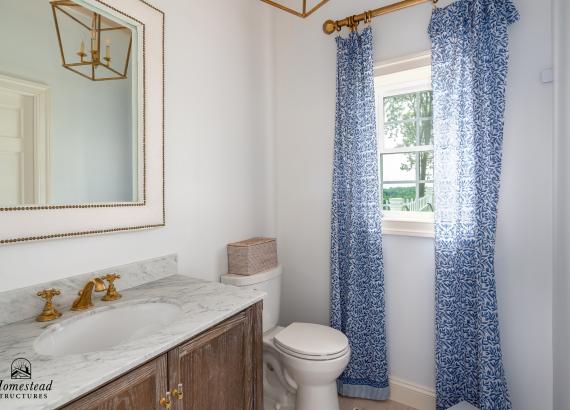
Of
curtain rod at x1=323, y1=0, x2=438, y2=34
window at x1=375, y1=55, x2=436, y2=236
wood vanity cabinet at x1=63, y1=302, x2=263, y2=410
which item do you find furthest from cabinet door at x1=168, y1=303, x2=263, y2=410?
curtain rod at x1=323, y1=0, x2=438, y2=34

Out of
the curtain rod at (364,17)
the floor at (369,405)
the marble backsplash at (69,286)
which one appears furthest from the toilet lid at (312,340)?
the curtain rod at (364,17)

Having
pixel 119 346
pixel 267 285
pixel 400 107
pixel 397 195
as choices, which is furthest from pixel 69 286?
pixel 400 107

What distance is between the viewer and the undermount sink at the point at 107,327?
1064mm

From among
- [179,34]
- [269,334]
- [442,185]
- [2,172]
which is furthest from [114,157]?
[442,185]

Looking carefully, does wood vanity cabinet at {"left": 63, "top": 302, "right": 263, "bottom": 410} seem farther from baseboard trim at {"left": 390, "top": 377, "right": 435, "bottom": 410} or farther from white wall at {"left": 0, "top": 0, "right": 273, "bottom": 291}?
baseboard trim at {"left": 390, "top": 377, "right": 435, "bottom": 410}

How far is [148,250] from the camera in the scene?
157cm

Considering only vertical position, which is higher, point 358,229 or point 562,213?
point 562,213

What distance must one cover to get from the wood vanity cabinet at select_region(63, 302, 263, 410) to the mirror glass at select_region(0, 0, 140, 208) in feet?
2.47

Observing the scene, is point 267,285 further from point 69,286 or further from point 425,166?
point 425,166

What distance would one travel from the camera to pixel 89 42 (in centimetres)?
134

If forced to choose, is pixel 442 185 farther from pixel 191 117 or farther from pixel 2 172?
pixel 2 172

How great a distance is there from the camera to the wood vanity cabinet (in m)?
0.84

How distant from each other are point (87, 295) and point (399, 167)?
1.91 meters

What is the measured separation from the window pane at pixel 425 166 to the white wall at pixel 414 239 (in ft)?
1.45
